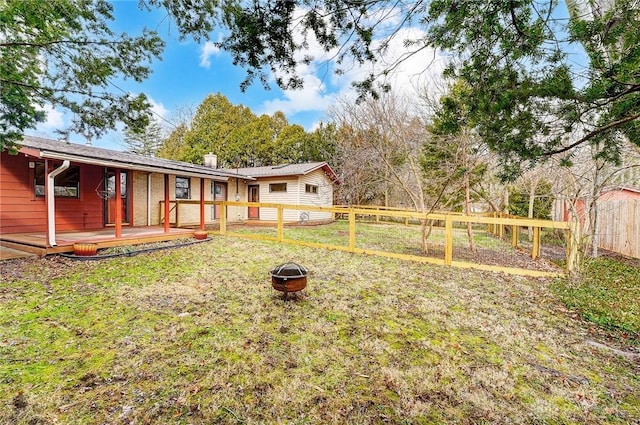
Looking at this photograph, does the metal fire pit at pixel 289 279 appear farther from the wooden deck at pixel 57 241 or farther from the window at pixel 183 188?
the window at pixel 183 188

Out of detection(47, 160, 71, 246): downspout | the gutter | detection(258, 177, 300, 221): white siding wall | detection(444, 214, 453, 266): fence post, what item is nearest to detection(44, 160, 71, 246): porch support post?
detection(47, 160, 71, 246): downspout

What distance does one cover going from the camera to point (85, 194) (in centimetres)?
864

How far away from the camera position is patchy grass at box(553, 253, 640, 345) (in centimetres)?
379

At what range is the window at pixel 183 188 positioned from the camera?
1184cm

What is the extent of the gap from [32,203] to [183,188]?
4.75 metres

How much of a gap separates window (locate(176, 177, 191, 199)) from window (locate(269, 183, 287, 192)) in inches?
172

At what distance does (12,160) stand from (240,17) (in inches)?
339

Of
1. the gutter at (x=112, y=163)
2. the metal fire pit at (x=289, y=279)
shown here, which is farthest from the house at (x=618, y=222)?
the gutter at (x=112, y=163)

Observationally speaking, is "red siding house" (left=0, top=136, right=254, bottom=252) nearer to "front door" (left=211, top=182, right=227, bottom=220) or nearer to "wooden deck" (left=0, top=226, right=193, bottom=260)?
"wooden deck" (left=0, top=226, right=193, bottom=260)

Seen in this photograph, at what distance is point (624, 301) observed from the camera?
452 centimetres

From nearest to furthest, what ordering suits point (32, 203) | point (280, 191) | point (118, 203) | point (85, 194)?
point (118, 203) < point (32, 203) < point (85, 194) < point (280, 191)

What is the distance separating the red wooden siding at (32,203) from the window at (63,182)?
9cm

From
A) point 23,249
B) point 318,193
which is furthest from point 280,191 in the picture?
point 23,249

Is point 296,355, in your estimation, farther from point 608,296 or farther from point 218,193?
point 218,193
